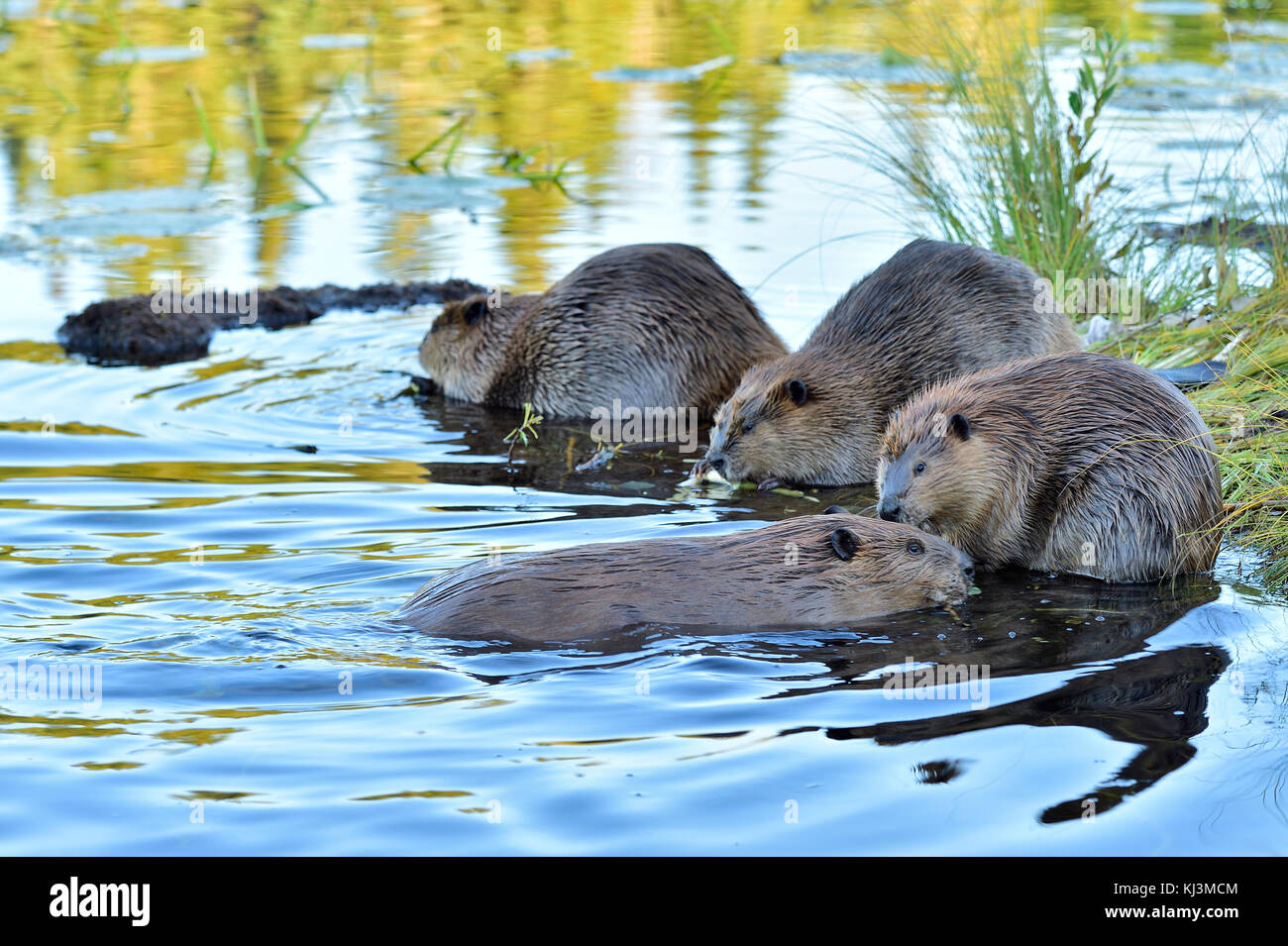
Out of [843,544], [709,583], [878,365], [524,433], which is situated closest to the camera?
[709,583]

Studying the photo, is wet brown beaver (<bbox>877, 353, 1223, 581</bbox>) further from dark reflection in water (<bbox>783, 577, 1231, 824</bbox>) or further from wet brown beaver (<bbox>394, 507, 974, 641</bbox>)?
wet brown beaver (<bbox>394, 507, 974, 641</bbox>)

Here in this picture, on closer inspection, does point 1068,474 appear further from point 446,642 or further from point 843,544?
point 446,642

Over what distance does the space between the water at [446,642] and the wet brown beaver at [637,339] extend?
0.28 m

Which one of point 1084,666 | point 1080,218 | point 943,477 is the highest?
point 1080,218

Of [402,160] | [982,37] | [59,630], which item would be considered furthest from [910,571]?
[402,160]

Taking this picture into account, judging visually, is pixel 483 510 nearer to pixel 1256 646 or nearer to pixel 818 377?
pixel 818 377

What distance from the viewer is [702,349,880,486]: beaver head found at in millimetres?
6660

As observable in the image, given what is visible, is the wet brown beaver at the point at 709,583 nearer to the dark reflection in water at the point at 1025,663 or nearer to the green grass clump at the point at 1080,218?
the dark reflection in water at the point at 1025,663

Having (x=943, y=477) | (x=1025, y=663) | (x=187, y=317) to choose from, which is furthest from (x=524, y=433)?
(x=1025, y=663)

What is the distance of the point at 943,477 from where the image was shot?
5359 mm

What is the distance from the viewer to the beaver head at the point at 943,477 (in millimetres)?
5328

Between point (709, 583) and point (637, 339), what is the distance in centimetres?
314

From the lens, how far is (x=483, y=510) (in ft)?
20.1

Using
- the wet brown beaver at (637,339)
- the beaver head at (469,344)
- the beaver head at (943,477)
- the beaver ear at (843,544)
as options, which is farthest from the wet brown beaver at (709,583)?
the beaver head at (469,344)
